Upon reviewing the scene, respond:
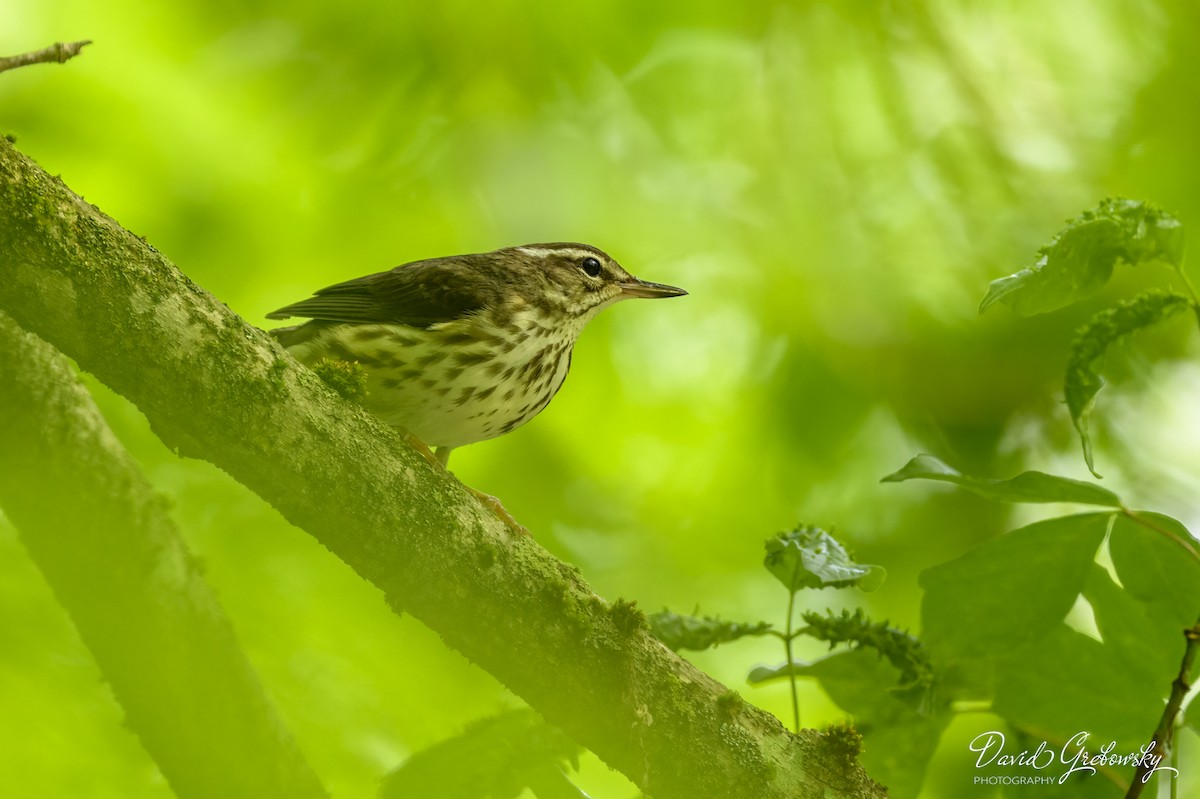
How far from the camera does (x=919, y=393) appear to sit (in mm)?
5301

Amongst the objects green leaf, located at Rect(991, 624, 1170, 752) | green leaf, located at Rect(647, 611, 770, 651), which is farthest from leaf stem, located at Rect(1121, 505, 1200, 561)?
green leaf, located at Rect(647, 611, 770, 651)

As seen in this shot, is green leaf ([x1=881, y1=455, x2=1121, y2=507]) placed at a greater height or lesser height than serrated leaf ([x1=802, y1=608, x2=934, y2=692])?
greater

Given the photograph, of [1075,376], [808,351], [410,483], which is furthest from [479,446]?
[1075,376]

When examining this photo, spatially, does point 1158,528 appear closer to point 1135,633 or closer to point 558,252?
point 1135,633

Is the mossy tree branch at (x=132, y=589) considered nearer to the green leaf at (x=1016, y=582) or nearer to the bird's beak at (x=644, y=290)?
the green leaf at (x=1016, y=582)

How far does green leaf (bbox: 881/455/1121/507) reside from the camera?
2.14 m

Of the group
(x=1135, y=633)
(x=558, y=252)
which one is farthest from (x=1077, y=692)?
(x=558, y=252)

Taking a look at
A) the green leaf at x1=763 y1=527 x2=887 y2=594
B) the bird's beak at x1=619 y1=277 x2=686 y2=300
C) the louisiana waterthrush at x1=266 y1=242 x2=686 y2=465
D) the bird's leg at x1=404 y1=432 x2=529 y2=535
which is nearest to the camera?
the green leaf at x1=763 y1=527 x2=887 y2=594

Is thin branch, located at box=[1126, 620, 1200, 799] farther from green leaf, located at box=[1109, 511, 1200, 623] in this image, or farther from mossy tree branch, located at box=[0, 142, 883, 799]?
mossy tree branch, located at box=[0, 142, 883, 799]

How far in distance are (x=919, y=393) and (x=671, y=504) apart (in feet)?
4.50

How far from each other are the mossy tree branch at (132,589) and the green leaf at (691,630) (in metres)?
0.97

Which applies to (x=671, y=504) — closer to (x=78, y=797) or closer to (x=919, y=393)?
(x=919, y=393)

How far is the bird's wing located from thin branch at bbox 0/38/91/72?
1.80 meters

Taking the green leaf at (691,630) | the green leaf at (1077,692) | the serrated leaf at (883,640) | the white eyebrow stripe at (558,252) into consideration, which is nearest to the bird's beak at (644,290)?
the white eyebrow stripe at (558,252)
